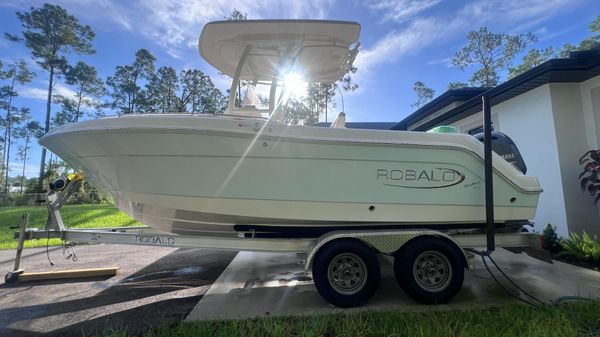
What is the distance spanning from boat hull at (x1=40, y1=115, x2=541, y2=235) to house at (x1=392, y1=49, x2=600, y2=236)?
2.61m

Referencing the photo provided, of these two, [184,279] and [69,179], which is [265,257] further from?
[69,179]

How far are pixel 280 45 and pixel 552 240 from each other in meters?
5.22

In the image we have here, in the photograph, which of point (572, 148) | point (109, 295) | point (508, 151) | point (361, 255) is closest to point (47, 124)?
point (109, 295)

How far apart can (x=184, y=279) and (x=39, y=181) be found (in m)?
28.0

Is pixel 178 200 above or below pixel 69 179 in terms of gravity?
below

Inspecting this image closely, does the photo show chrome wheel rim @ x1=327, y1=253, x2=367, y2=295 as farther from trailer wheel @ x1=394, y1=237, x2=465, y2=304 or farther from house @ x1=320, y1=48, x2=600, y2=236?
house @ x1=320, y1=48, x2=600, y2=236

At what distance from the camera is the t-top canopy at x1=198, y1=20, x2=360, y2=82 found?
10.9ft

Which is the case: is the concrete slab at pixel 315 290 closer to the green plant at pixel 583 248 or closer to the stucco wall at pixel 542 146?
the green plant at pixel 583 248

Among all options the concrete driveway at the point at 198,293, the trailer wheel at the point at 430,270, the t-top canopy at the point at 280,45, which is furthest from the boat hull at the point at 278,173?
the t-top canopy at the point at 280,45

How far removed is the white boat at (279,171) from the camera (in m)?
2.99

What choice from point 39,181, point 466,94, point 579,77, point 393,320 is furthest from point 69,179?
point 39,181

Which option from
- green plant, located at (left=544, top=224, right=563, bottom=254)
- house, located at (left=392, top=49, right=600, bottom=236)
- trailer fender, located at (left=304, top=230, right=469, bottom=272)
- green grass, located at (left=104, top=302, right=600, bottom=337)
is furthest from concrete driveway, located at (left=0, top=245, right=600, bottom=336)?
house, located at (left=392, top=49, right=600, bottom=236)

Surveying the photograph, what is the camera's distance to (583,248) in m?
4.35

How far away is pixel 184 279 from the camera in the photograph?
4016mm
